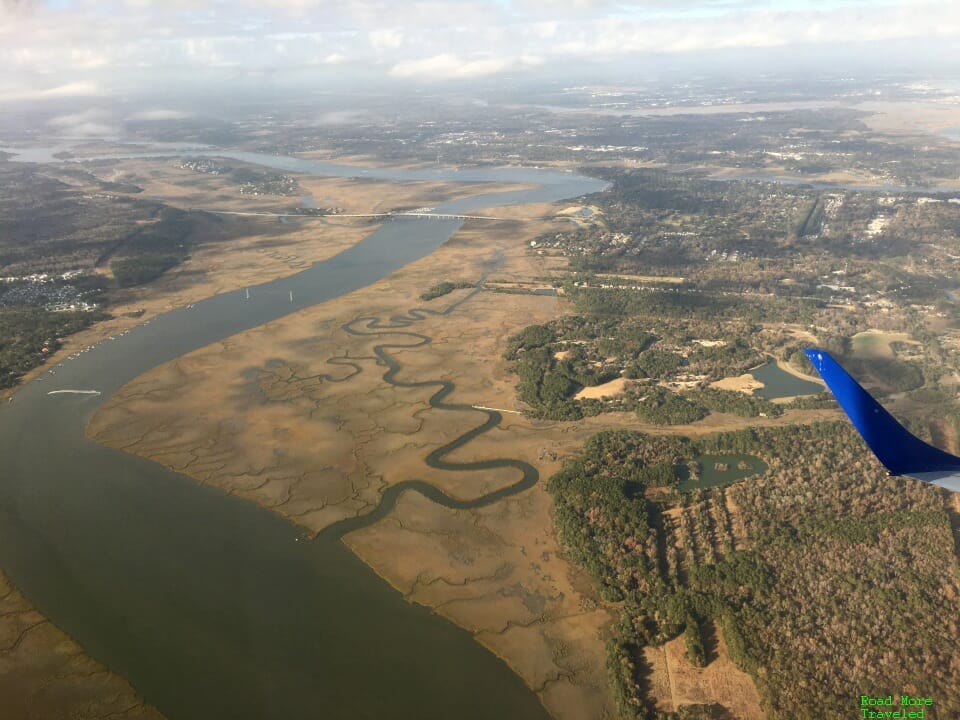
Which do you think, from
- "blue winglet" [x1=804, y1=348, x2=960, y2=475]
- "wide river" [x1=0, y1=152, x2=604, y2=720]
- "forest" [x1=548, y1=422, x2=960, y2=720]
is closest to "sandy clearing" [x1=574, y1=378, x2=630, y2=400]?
"forest" [x1=548, y1=422, x2=960, y2=720]

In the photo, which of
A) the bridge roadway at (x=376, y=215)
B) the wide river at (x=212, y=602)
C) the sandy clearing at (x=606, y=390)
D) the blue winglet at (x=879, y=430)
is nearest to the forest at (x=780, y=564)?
the wide river at (x=212, y=602)

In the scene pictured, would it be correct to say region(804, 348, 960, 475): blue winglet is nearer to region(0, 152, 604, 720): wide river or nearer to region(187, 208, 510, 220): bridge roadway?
region(0, 152, 604, 720): wide river

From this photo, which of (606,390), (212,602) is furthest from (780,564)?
(212,602)

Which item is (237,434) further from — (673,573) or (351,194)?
(351,194)

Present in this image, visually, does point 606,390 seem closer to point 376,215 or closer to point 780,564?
point 780,564

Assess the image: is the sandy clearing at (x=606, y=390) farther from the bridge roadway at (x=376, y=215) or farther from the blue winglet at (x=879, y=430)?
the bridge roadway at (x=376, y=215)

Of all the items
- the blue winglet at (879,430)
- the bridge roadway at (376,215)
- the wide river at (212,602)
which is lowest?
the wide river at (212,602)

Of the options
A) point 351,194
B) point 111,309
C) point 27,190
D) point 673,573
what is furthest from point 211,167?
point 673,573
